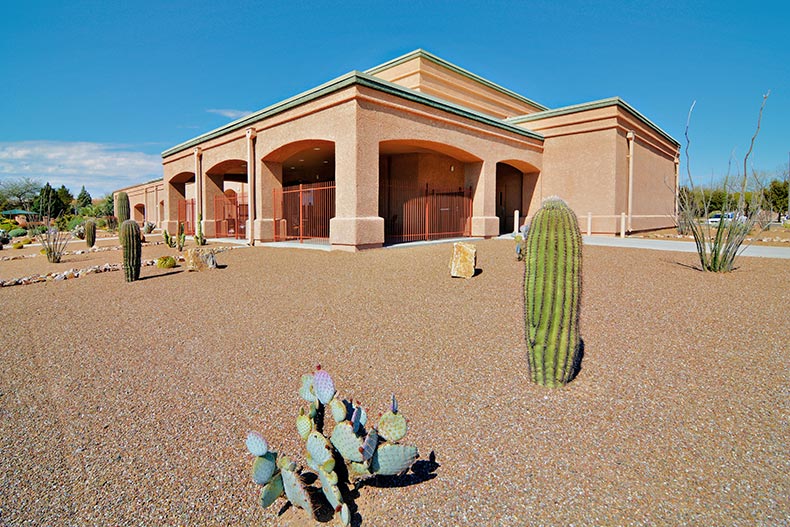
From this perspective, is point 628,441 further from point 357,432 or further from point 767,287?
point 767,287

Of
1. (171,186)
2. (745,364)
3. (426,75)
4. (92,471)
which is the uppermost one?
(426,75)

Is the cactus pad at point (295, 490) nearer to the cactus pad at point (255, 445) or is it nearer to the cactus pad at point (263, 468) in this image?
the cactus pad at point (263, 468)

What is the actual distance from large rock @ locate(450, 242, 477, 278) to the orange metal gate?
21.6m

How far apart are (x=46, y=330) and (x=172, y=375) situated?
321 centimetres

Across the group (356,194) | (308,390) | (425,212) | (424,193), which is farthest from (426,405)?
(424,193)

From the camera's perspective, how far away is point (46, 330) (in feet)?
21.4

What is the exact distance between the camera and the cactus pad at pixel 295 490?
2418 millimetres

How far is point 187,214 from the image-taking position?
1113 inches

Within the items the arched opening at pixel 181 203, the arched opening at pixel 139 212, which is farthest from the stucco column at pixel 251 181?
the arched opening at pixel 139 212

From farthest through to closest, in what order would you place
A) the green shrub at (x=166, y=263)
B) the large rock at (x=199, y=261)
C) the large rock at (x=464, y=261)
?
the green shrub at (x=166, y=263) → the large rock at (x=199, y=261) → the large rock at (x=464, y=261)

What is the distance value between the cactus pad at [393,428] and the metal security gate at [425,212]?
15.1m

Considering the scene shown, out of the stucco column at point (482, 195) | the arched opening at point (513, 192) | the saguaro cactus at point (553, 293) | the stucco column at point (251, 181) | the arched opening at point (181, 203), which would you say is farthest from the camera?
the arched opening at point (181, 203)

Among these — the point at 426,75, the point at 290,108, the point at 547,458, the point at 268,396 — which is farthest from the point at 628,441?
the point at 426,75

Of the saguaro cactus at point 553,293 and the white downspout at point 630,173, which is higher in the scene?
the white downspout at point 630,173
